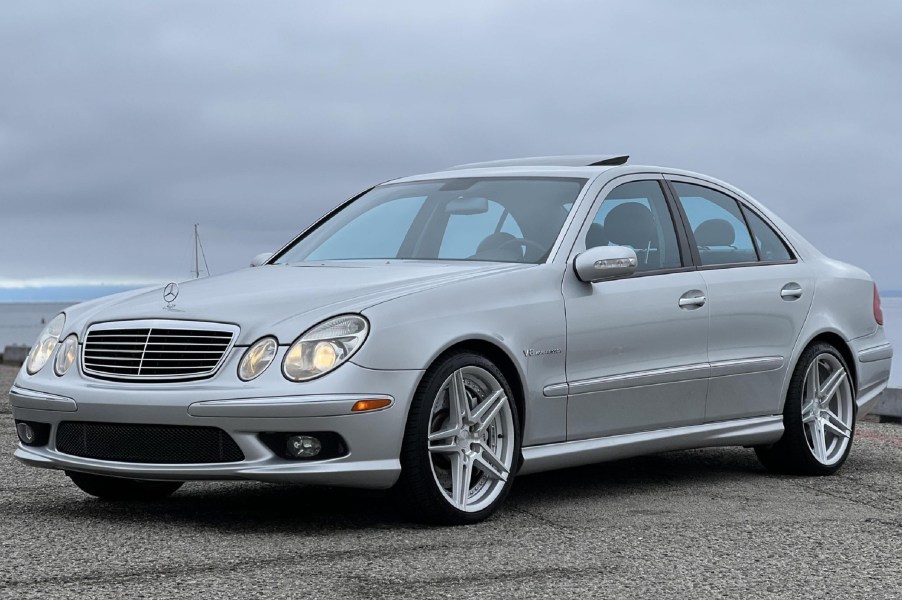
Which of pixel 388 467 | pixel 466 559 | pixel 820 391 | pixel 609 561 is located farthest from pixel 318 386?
pixel 820 391

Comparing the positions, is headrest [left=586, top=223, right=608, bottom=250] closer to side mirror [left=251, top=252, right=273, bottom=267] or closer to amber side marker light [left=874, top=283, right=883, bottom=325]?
side mirror [left=251, top=252, right=273, bottom=267]

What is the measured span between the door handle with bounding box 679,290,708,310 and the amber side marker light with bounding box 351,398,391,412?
81.7 inches

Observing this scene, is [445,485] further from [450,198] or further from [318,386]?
[450,198]

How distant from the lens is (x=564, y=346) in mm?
6285

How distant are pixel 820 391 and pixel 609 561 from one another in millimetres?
3292

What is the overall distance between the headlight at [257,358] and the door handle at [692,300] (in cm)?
238

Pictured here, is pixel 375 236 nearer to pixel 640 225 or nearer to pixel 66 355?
pixel 640 225

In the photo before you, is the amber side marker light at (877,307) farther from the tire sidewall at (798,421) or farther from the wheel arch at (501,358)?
the wheel arch at (501,358)

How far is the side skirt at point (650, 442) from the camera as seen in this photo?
629 cm

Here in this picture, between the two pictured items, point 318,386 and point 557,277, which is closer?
point 318,386

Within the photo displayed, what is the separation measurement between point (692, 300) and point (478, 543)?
2.15m

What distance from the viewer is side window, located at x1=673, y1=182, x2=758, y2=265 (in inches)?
291

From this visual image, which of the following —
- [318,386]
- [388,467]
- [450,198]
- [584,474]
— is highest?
[450,198]

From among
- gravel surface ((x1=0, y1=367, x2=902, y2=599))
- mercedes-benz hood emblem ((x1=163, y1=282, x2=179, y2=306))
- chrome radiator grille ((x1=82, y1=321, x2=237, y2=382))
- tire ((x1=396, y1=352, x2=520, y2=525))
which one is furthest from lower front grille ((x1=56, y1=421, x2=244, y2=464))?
tire ((x1=396, y1=352, x2=520, y2=525))
